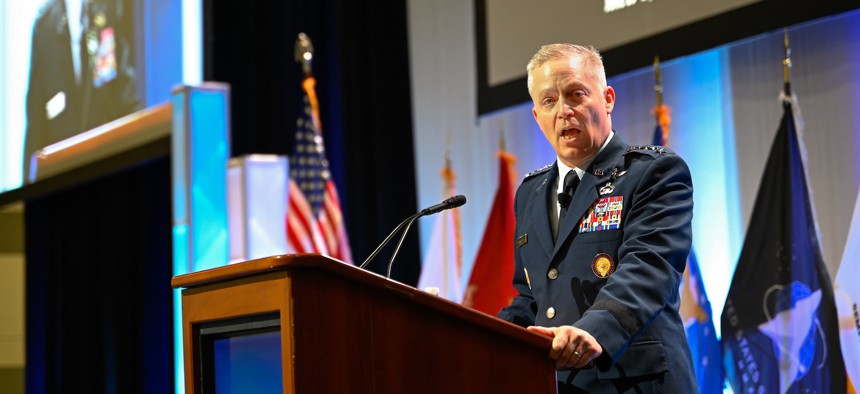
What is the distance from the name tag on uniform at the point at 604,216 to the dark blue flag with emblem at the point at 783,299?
1763mm

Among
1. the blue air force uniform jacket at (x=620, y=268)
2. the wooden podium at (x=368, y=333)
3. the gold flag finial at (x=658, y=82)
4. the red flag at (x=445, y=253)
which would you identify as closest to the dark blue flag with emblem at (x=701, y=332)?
the gold flag finial at (x=658, y=82)

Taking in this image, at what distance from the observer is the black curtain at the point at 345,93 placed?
6.08 metres

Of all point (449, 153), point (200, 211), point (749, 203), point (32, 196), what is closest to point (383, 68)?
point (449, 153)

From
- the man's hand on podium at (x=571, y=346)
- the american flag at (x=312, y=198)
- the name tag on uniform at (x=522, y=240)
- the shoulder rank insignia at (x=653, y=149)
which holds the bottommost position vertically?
the man's hand on podium at (x=571, y=346)

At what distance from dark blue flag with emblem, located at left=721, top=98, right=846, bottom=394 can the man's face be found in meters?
1.72

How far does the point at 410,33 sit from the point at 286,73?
2.52ft

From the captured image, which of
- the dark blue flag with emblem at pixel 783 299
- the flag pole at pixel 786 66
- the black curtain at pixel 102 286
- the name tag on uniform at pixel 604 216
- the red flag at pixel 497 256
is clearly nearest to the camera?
the name tag on uniform at pixel 604 216

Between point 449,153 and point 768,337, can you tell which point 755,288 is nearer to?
point 768,337

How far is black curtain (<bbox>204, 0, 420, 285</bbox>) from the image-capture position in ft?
20.0

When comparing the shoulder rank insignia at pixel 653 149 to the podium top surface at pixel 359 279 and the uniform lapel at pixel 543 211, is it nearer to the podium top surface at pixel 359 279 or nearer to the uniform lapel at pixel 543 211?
the uniform lapel at pixel 543 211

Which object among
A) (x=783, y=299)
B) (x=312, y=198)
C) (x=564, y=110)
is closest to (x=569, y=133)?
(x=564, y=110)

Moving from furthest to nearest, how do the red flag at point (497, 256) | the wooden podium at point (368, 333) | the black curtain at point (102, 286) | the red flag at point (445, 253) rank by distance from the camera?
the black curtain at point (102, 286) < the red flag at point (445, 253) < the red flag at point (497, 256) < the wooden podium at point (368, 333)

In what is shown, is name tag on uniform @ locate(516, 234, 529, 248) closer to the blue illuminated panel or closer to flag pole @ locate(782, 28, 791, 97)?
the blue illuminated panel

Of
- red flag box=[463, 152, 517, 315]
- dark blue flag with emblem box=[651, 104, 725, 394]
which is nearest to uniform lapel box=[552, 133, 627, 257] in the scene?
dark blue flag with emblem box=[651, 104, 725, 394]
